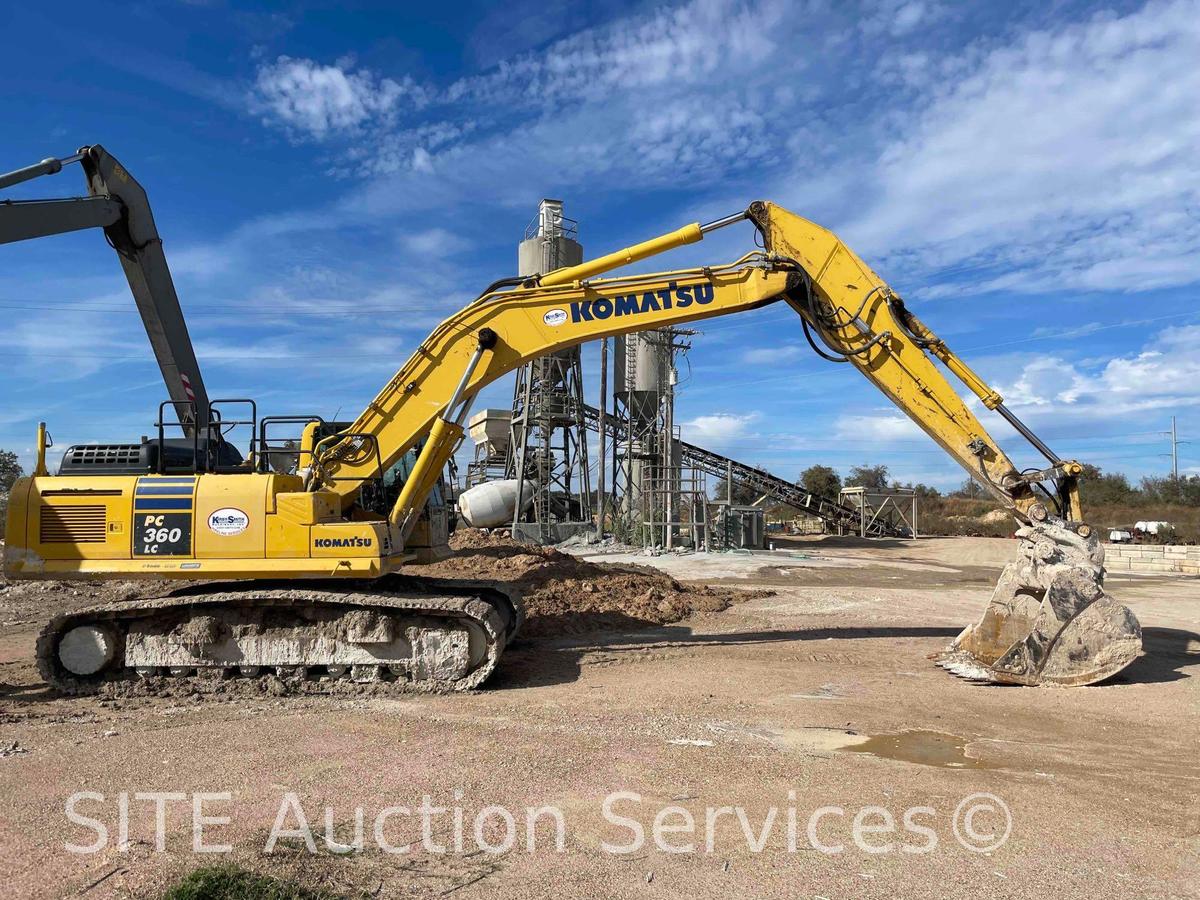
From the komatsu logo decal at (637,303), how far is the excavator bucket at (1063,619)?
14.0 ft

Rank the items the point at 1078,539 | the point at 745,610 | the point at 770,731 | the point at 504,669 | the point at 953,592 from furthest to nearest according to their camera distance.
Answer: the point at 953,592 → the point at 745,610 → the point at 504,669 → the point at 1078,539 → the point at 770,731

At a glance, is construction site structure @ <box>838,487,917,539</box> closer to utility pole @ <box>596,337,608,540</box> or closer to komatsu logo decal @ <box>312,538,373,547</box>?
utility pole @ <box>596,337,608,540</box>

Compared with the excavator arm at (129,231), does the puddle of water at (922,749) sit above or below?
below

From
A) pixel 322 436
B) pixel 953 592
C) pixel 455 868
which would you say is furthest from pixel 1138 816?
pixel 953 592

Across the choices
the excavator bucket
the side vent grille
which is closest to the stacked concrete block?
the excavator bucket

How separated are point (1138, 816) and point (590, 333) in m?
6.41

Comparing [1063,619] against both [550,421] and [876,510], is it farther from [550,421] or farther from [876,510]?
[876,510]

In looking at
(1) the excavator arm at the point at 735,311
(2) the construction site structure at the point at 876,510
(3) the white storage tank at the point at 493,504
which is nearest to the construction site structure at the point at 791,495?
(2) the construction site structure at the point at 876,510

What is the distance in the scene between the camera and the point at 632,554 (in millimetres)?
24594

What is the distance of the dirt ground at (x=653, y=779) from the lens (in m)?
4.11

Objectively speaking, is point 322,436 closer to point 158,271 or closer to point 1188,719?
point 158,271

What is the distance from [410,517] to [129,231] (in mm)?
8406

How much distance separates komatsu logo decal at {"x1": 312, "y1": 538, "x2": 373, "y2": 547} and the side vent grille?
2125 mm

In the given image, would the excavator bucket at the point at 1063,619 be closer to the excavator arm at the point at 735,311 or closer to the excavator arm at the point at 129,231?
the excavator arm at the point at 735,311
